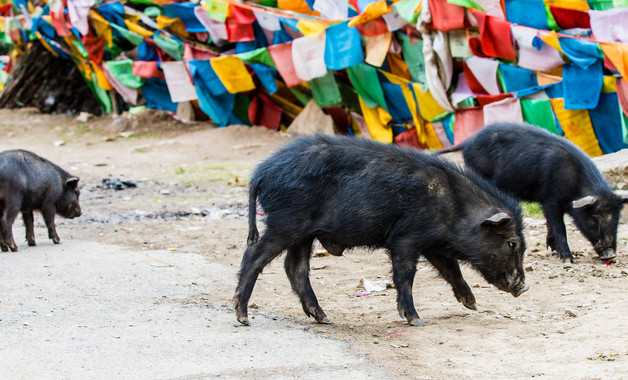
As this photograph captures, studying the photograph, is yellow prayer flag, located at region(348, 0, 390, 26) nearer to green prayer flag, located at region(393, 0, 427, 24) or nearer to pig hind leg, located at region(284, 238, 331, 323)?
green prayer flag, located at region(393, 0, 427, 24)

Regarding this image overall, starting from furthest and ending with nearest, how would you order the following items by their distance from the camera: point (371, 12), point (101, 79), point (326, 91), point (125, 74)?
point (101, 79)
point (125, 74)
point (326, 91)
point (371, 12)

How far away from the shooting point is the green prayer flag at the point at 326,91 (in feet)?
54.4

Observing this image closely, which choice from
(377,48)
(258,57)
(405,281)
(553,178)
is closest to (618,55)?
(553,178)

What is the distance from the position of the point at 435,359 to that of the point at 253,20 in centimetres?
1337

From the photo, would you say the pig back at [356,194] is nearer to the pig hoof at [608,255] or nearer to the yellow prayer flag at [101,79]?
the pig hoof at [608,255]

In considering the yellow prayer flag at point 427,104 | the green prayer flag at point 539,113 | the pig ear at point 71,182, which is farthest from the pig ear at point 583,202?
the yellow prayer flag at point 427,104

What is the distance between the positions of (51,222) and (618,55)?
292 inches

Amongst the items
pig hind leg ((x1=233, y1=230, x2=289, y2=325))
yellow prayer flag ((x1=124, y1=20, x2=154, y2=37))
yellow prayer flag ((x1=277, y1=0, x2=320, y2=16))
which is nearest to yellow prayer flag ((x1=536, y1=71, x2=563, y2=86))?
yellow prayer flag ((x1=277, y1=0, x2=320, y2=16))

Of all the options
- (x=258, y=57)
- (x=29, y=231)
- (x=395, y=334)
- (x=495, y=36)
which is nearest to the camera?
(x=395, y=334)

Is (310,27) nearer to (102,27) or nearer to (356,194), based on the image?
(102,27)

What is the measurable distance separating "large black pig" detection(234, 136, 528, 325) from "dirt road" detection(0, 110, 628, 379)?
0.41m

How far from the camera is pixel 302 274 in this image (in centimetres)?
585

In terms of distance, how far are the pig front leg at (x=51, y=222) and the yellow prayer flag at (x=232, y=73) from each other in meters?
8.77

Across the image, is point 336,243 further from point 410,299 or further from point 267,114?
point 267,114
